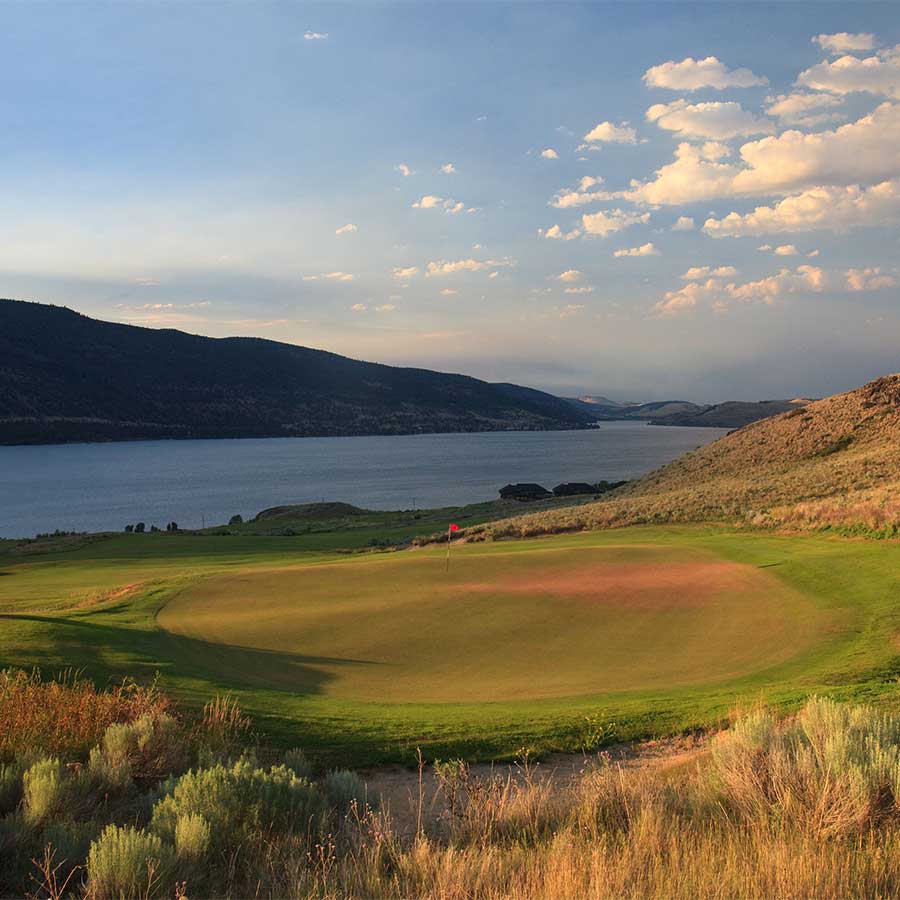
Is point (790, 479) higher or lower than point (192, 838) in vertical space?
higher

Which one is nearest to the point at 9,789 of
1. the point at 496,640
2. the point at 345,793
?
the point at 345,793

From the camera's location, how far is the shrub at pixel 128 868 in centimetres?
425

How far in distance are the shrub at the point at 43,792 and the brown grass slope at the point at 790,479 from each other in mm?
21509

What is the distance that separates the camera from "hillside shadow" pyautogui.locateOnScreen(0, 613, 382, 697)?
1095cm

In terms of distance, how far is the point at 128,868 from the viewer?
4301 millimetres

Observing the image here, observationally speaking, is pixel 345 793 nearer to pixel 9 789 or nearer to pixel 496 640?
pixel 9 789

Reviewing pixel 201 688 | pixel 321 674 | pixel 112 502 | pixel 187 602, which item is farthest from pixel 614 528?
pixel 112 502

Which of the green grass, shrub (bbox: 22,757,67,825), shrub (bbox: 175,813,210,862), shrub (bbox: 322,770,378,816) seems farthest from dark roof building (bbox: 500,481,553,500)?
shrub (bbox: 175,813,210,862)

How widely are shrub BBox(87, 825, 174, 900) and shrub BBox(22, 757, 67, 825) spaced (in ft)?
3.49

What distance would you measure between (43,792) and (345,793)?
2281 mm

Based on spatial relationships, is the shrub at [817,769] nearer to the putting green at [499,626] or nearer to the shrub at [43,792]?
the putting green at [499,626]

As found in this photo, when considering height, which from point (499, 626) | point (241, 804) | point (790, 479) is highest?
point (790, 479)

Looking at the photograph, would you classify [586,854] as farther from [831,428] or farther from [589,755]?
[831,428]

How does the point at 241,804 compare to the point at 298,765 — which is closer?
the point at 241,804
